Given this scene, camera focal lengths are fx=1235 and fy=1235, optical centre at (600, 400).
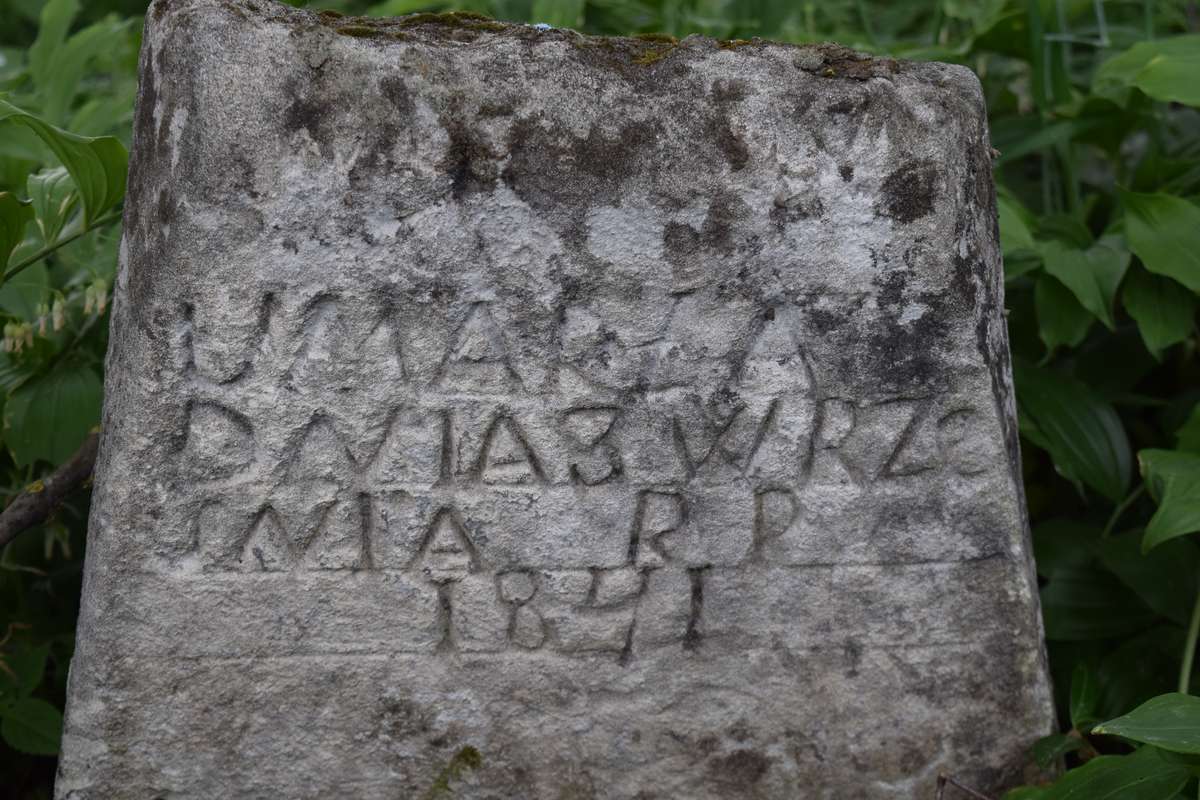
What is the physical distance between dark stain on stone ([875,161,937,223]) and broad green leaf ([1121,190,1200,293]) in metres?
0.69

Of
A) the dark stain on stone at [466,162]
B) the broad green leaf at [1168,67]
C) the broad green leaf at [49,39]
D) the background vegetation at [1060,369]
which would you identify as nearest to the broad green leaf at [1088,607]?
the background vegetation at [1060,369]

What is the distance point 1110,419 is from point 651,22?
1.45m

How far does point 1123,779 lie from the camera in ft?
4.73

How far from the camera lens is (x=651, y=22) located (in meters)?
2.91

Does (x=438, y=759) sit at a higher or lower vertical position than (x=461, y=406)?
lower

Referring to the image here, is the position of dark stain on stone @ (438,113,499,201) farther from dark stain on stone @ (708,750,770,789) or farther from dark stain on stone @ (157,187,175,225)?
dark stain on stone @ (708,750,770,789)

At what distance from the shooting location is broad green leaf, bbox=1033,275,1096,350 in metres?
2.02

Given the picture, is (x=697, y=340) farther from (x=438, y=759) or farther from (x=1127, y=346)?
(x=1127, y=346)

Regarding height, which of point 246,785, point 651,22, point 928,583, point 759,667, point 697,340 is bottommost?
point 246,785

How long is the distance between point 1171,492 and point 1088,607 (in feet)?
1.20

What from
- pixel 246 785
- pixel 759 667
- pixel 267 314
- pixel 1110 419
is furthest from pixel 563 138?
pixel 1110 419

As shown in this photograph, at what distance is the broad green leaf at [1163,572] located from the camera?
6.29 feet

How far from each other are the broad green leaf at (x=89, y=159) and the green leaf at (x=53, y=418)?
276mm

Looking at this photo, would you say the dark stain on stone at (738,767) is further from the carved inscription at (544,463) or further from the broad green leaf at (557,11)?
the broad green leaf at (557,11)
